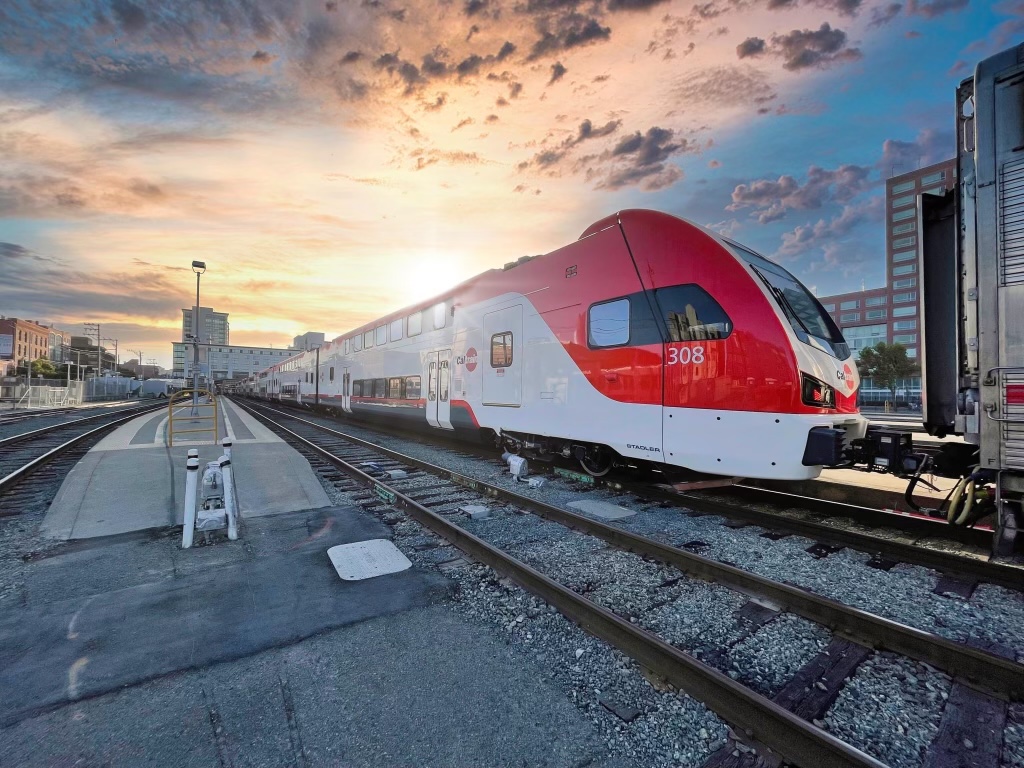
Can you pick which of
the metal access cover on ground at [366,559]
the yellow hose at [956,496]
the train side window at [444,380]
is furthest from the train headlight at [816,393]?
the train side window at [444,380]

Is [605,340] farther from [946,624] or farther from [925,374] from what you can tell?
[946,624]

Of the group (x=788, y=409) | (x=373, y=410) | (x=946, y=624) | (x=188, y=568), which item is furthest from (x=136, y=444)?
(x=946, y=624)

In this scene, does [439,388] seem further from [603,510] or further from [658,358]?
[658,358]

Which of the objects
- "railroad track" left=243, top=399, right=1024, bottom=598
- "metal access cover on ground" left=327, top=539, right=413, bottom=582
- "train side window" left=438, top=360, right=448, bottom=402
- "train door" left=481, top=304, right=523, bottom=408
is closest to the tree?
"railroad track" left=243, top=399, right=1024, bottom=598

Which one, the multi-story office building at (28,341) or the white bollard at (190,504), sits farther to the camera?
the multi-story office building at (28,341)

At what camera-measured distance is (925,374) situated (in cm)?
459

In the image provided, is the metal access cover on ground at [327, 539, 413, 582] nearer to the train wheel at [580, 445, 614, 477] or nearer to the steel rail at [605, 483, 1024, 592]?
the train wheel at [580, 445, 614, 477]

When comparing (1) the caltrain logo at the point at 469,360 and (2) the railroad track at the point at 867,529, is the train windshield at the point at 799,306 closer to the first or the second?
(2) the railroad track at the point at 867,529

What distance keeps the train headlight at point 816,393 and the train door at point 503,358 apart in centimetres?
456

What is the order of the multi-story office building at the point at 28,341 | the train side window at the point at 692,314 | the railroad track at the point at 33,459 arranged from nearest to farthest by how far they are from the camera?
the train side window at the point at 692,314 → the railroad track at the point at 33,459 → the multi-story office building at the point at 28,341

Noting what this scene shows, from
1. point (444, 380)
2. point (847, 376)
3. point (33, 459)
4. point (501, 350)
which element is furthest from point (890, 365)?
point (33, 459)

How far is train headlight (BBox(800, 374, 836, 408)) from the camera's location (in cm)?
502

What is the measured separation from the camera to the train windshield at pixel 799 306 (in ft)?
18.1

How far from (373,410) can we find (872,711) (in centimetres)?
1517
